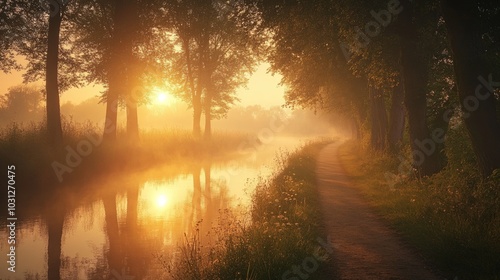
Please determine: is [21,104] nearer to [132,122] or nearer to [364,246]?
[132,122]

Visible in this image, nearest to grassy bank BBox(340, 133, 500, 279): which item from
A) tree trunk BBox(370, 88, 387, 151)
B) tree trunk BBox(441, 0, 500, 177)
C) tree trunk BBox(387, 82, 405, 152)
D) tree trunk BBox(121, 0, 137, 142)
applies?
tree trunk BBox(441, 0, 500, 177)

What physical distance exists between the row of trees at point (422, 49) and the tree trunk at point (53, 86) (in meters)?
10.7

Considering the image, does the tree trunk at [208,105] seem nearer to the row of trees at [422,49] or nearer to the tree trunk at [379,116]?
the tree trunk at [379,116]

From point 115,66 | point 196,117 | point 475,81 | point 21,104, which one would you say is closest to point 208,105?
point 196,117

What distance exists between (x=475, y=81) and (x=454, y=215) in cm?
376

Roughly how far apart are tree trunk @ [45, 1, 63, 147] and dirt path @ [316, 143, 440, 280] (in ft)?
43.5

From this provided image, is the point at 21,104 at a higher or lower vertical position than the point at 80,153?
higher

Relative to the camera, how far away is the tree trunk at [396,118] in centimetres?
2133

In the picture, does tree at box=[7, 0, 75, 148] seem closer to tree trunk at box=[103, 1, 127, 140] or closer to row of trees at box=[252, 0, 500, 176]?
tree trunk at box=[103, 1, 127, 140]

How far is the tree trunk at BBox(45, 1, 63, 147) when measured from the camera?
17406 millimetres

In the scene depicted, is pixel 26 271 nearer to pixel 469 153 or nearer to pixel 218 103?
pixel 469 153

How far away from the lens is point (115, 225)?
35.7 ft

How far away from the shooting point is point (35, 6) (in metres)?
17.2

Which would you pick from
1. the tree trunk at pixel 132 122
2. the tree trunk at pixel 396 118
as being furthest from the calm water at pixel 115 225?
the tree trunk at pixel 396 118
